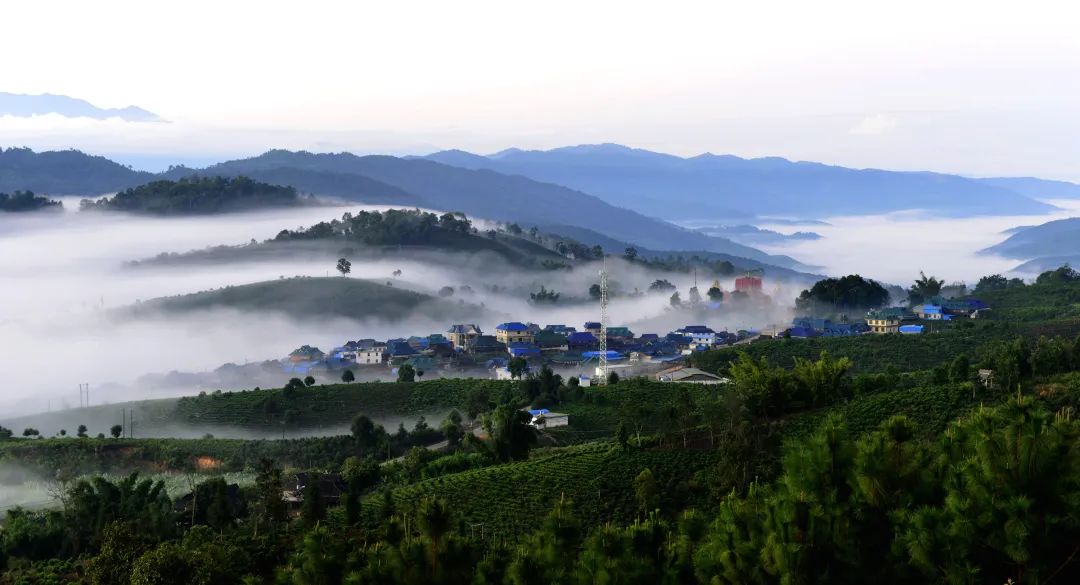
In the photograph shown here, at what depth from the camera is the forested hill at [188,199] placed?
121812 mm

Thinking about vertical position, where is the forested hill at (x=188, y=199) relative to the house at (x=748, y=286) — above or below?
above

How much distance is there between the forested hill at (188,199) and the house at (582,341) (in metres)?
65.4

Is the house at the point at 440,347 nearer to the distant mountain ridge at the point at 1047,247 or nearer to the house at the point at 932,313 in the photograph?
the house at the point at 932,313

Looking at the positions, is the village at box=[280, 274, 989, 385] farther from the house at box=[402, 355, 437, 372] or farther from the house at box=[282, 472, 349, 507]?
the house at box=[282, 472, 349, 507]

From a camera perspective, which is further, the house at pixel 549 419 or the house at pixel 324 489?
the house at pixel 549 419

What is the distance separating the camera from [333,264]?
98750 millimetres

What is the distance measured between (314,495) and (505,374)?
105 feet

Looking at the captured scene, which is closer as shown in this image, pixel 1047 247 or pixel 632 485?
pixel 632 485

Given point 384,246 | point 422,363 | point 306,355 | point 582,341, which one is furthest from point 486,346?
point 384,246

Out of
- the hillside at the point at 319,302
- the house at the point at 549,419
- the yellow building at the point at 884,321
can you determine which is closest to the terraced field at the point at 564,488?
the house at the point at 549,419

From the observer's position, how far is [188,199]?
122 meters

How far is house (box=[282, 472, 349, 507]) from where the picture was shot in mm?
28062

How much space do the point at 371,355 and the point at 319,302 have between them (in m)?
22.0

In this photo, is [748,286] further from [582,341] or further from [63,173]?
[63,173]
